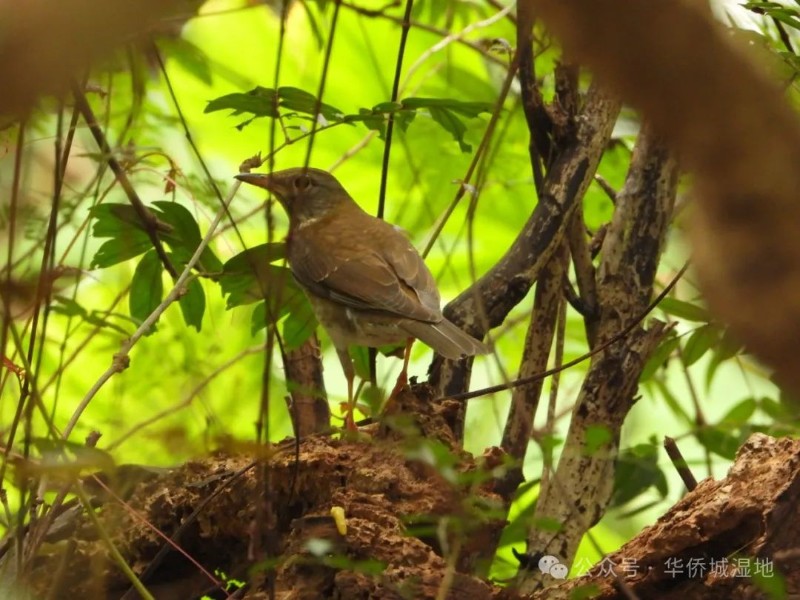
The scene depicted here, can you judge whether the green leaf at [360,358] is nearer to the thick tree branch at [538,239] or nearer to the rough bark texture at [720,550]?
the thick tree branch at [538,239]

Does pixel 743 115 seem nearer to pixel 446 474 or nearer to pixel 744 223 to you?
pixel 744 223

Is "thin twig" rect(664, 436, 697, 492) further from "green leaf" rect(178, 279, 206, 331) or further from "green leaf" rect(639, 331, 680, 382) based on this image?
"green leaf" rect(178, 279, 206, 331)

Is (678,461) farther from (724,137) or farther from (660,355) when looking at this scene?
(724,137)

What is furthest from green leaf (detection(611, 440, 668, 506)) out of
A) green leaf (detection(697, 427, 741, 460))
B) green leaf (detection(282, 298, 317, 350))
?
green leaf (detection(282, 298, 317, 350))

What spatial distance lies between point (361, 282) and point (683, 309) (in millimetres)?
1228

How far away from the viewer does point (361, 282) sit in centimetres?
393

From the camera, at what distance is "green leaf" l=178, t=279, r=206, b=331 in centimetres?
329

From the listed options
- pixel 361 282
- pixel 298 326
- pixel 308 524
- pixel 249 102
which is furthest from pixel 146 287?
pixel 308 524

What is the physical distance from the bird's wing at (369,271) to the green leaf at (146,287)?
21.2 inches

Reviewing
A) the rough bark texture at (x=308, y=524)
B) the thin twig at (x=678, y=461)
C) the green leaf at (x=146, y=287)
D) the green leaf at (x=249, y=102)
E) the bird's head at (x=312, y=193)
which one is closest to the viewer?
the rough bark texture at (x=308, y=524)

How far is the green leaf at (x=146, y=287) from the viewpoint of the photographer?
10.8 ft

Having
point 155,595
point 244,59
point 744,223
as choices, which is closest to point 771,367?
point 744,223

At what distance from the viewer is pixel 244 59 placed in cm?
574

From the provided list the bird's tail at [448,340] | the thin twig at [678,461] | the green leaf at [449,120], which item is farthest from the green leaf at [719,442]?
the green leaf at [449,120]
